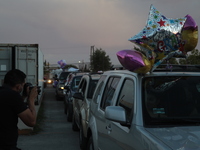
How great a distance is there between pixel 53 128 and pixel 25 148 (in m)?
2.68

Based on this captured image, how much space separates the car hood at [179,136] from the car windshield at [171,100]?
0.65 ft

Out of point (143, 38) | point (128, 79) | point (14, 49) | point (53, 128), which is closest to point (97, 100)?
point (128, 79)

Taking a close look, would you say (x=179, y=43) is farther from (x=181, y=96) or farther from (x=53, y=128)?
(x=53, y=128)

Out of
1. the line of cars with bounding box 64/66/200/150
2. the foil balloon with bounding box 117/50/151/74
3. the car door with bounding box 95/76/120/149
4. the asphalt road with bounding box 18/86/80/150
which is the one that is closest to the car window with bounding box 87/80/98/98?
the asphalt road with bounding box 18/86/80/150

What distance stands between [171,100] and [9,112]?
181 cm

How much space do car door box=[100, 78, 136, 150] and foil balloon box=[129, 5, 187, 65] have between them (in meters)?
0.48

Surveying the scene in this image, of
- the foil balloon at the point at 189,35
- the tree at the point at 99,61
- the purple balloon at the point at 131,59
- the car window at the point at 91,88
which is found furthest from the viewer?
the tree at the point at 99,61

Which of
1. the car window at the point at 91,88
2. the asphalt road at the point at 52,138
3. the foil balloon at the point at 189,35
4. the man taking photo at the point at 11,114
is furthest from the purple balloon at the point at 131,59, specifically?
the asphalt road at the point at 52,138

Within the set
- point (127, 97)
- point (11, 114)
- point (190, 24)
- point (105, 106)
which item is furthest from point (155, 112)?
point (11, 114)

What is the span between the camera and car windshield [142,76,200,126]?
3320 mm

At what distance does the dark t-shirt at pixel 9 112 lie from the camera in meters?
3.26

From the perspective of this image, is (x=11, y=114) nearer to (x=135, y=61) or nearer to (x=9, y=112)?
(x=9, y=112)

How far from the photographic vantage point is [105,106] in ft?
15.6

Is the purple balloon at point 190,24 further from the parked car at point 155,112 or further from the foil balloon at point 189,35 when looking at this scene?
the parked car at point 155,112
